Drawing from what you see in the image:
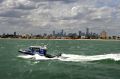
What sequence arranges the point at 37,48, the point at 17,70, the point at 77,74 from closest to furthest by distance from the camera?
1. the point at 77,74
2. the point at 17,70
3. the point at 37,48

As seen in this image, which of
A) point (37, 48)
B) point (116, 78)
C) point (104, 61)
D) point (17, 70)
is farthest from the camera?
point (37, 48)

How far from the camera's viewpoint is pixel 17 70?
49812 millimetres

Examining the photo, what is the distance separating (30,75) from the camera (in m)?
44.8

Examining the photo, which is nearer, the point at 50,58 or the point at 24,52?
the point at 50,58

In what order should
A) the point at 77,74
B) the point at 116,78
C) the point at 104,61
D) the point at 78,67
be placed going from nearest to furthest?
1. the point at 116,78
2. the point at 77,74
3. the point at 78,67
4. the point at 104,61

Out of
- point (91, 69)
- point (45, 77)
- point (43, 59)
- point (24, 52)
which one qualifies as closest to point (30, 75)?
point (45, 77)

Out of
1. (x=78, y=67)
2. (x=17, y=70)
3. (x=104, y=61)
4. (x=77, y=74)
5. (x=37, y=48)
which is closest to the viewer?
(x=77, y=74)

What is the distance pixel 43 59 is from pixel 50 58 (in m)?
1.43

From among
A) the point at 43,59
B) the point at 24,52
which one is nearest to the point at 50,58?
the point at 43,59

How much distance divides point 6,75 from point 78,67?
1278 centimetres

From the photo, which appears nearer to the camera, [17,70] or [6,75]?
[6,75]

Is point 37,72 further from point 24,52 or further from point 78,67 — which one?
point 24,52

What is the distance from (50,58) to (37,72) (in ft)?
59.1

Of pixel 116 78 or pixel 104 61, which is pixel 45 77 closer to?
pixel 116 78
